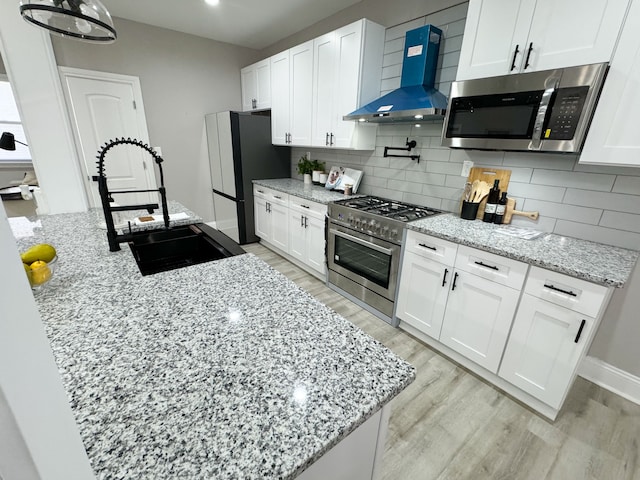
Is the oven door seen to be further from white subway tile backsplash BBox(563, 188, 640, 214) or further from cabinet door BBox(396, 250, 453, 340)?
white subway tile backsplash BBox(563, 188, 640, 214)

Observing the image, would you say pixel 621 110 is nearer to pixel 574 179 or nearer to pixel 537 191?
pixel 574 179

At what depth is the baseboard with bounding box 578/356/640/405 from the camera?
182cm

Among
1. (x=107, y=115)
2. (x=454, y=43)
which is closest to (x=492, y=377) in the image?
(x=454, y=43)

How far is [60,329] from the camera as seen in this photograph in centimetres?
86

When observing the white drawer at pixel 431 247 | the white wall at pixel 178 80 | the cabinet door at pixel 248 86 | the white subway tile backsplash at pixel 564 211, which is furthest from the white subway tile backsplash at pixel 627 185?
the white wall at pixel 178 80

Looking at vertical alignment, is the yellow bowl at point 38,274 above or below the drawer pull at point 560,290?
above

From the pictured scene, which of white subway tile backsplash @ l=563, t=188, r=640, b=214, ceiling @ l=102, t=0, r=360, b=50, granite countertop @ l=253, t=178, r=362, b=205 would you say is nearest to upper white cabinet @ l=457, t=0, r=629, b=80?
white subway tile backsplash @ l=563, t=188, r=640, b=214

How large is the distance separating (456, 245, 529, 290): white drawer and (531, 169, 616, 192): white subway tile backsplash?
71 cm

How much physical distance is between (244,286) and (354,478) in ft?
2.27

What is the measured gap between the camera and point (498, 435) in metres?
1.58

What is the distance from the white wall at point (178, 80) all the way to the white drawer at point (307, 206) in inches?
73.0

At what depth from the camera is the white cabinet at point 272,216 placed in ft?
11.3

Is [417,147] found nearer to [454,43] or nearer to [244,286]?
[454,43]

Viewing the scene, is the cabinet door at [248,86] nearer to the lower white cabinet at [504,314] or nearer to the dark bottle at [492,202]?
the lower white cabinet at [504,314]
